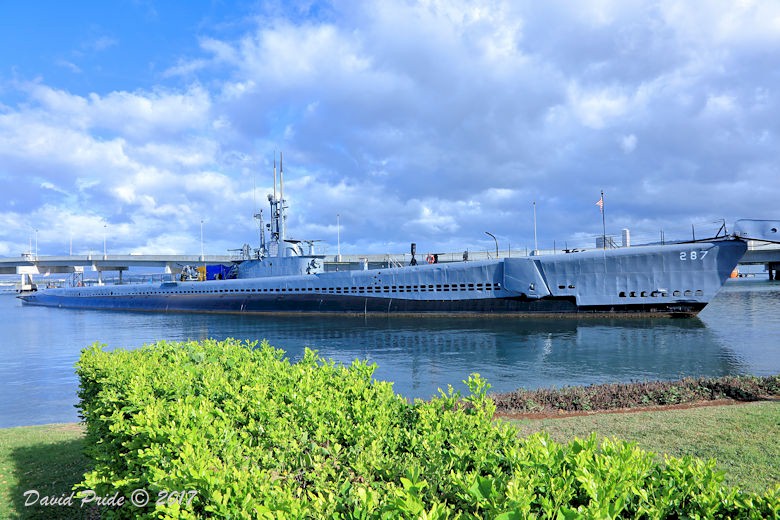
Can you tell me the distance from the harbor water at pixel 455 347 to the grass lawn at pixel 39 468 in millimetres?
4136

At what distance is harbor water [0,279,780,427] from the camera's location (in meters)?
14.7

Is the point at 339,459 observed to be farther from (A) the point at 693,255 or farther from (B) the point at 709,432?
(A) the point at 693,255

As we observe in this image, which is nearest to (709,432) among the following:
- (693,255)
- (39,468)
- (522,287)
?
(39,468)

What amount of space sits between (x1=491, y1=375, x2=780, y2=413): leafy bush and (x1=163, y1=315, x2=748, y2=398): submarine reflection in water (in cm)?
359

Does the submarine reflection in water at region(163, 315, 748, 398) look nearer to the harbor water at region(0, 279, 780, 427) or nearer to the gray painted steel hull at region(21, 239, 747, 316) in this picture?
the harbor water at region(0, 279, 780, 427)

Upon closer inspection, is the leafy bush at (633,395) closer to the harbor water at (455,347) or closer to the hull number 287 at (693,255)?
the harbor water at (455,347)

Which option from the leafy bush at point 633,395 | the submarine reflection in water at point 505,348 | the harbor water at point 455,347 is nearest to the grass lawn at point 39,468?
the harbor water at point 455,347

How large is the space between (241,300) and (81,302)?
79.2ft

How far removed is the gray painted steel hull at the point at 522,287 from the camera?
996 inches

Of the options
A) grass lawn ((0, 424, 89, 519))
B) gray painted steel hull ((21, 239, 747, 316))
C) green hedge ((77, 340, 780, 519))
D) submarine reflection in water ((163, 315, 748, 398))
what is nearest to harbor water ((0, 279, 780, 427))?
submarine reflection in water ((163, 315, 748, 398))

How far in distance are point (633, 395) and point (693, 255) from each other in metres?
18.5

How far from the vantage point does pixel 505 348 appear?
800 inches

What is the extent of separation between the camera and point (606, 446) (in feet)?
9.39

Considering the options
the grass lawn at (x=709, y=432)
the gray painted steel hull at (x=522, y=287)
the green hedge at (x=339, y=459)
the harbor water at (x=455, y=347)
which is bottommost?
the harbor water at (x=455, y=347)
